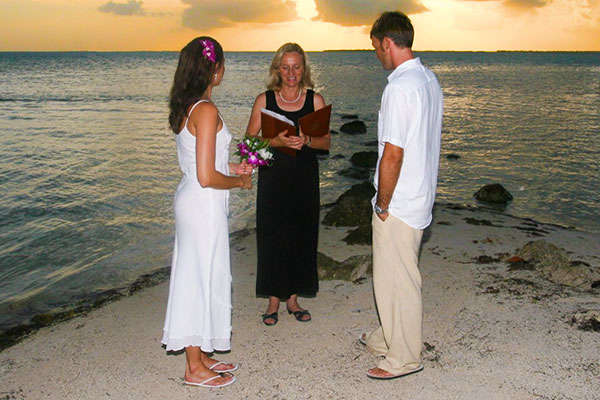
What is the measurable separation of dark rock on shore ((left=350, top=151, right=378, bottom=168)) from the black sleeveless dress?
11013mm

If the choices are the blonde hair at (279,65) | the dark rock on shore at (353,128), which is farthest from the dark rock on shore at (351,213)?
the dark rock on shore at (353,128)

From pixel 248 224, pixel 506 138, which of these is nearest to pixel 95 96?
pixel 506 138

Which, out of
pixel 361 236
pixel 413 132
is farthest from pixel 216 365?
pixel 361 236

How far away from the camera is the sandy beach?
4.01m

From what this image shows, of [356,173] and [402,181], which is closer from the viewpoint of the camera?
[402,181]

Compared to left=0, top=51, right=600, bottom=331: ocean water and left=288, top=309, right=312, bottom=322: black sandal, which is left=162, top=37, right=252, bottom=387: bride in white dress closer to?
left=288, top=309, right=312, bottom=322: black sandal

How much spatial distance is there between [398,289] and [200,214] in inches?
57.8

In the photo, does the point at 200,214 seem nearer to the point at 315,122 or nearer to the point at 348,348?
the point at 315,122

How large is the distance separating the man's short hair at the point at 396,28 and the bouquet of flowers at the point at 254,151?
1211 mm

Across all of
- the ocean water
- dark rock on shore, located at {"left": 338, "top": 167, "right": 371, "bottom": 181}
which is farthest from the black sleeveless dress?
dark rock on shore, located at {"left": 338, "top": 167, "right": 371, "bottom": 181}

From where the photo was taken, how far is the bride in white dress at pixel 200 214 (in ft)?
11.5

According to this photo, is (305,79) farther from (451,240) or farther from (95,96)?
(95,96)

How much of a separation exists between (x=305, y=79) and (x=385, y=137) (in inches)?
71.6

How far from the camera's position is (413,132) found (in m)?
3.50
